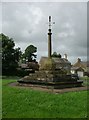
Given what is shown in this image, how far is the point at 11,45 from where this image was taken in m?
55.3

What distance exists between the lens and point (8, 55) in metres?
54.2

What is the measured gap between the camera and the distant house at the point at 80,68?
9450 centimetres

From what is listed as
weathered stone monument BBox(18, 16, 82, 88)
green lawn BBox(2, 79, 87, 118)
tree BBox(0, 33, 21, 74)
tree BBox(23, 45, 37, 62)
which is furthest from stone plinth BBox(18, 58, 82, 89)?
tree BBox(23, 45, 37, 62)

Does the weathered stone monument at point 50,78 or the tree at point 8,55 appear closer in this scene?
the weathered stone monument at point 50,78

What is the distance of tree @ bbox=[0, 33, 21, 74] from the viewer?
5275 cm

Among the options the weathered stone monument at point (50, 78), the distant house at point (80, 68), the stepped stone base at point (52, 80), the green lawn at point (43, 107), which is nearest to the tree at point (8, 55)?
the weathered stone monument at point (50, 78)

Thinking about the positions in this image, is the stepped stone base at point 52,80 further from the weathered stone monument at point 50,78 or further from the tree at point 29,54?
the tree at point 29,54

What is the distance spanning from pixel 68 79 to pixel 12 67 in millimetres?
A: 31408

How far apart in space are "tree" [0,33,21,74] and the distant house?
41.6 metres

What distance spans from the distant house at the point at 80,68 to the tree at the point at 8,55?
41550 mm

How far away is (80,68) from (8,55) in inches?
1886

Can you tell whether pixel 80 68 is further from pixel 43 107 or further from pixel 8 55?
pixel 43 107

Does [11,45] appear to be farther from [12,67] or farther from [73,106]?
[73,106]

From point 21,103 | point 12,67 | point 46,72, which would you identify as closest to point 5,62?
point 12,67
